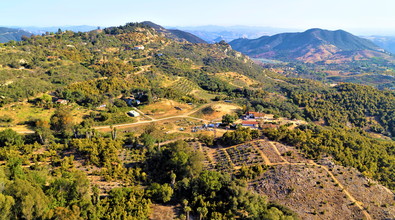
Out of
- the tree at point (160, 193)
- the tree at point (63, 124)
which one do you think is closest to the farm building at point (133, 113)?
the tree at point (63, 124)

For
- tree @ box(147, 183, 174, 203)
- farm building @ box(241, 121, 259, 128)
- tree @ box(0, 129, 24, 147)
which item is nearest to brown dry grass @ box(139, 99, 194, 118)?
farm building @ box(241, 121, 259, 128)

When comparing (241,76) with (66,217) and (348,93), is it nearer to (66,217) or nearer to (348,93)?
(348,93)

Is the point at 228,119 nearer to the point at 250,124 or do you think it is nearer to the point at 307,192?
the point at 250,124

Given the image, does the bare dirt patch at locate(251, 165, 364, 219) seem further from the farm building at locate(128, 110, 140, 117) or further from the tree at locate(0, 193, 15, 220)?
the farm building at locate(128, 110, 140, 117)

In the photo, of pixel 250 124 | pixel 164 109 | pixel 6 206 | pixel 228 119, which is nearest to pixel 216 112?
pixel 228 119

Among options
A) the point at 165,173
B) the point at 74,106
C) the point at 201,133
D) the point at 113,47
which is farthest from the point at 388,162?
the point at 113,47

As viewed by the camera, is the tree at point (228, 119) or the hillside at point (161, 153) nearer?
the hillside at point (161, 153)

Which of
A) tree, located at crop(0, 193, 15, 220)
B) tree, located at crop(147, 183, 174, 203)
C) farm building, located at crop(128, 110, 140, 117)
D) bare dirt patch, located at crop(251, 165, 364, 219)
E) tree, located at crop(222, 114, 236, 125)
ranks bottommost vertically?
bare dirt patch, located at crop(251, 165, 364, 219)

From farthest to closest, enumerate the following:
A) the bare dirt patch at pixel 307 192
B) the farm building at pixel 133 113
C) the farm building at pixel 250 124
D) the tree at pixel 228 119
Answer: the farm building at pixel 133 113 < the tree at pixel 228 119 < the farm building at pixel 250 124 < the bare dirt patch at pixel 307 192

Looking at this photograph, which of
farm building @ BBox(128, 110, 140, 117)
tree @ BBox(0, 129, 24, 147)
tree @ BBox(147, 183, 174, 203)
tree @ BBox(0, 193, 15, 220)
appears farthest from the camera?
farm building @ BBox(128, 110, 140, 117)

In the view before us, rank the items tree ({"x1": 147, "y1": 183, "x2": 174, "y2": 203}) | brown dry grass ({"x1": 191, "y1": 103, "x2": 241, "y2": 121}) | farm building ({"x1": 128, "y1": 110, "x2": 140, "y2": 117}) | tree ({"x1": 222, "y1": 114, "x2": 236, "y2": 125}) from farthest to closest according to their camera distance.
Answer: brown dry grass ({"x1": 191, "y1": 103, "x2": 241, "y2": 121}), farm building ({"x1": 128, "y1": 110, "x2": 140, "y2": 117}), tree ({"x1": 222, "y1": 114, "x2": 236, "y2": 125}), tree ({"x1": 147, "y1": 183, "x2": 174, "y2": 203})

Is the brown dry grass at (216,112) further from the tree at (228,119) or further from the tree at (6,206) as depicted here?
the tree at (6,206)
